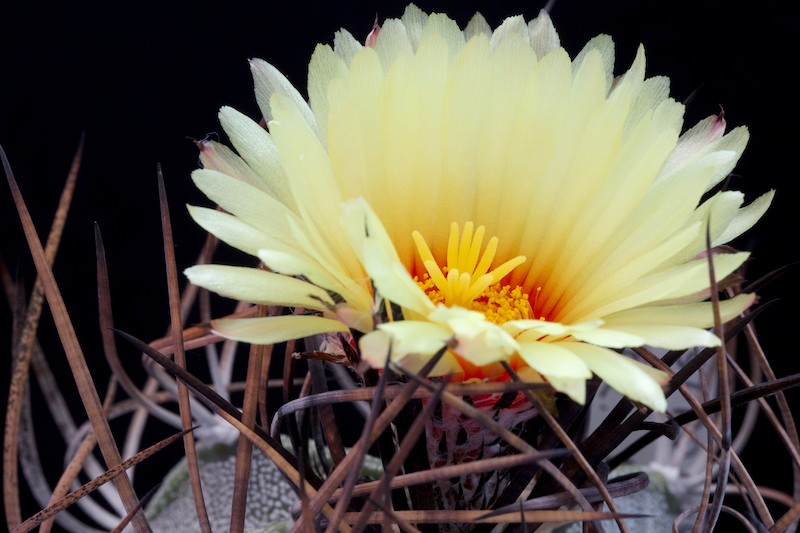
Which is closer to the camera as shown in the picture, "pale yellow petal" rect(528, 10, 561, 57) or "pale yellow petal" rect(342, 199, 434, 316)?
"pale yellow petal" rect(342, 199, 434, 316)

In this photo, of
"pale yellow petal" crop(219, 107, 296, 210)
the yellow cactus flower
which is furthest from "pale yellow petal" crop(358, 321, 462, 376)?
"pale yellow petal" crop(219, 107, 296, 210)

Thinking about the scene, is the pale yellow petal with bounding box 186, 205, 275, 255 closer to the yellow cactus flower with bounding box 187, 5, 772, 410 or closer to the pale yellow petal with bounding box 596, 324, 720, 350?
the yellow cactus flower with bounding box 187, 5, 772, 410

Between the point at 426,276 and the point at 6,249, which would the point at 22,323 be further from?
the point at 6,249

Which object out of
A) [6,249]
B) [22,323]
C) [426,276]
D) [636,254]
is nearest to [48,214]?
[6,249]

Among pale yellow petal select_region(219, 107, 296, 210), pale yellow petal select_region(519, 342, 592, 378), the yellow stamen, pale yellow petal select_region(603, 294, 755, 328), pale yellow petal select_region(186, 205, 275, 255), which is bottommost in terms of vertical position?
pale yellow petal select_region(519, 342, 592, 378)

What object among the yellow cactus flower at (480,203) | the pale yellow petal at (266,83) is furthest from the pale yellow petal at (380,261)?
the pale yellow petal at (266,83)

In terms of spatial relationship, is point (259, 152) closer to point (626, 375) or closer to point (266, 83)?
point (266, 83)

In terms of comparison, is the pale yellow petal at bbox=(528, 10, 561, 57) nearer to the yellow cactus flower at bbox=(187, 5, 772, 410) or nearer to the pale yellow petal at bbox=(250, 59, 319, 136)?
the yellow cactus flower at bbox=(187, 5, 772, 410)

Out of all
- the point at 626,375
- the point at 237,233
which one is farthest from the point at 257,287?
the point at 626,375

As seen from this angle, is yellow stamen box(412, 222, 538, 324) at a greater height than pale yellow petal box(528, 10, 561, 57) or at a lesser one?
lesser
